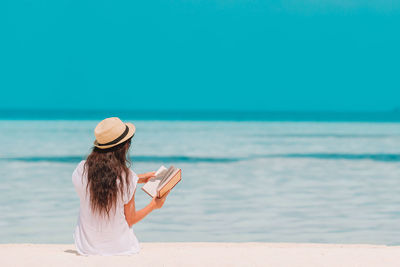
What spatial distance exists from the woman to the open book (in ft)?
0.27

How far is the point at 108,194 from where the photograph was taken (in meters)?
3.97

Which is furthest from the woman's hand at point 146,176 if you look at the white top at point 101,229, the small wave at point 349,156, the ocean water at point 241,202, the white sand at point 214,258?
the small wave at point 349,156

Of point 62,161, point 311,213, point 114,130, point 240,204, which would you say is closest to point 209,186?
point 240,204

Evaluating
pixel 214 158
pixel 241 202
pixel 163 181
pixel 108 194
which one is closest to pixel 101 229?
pixel 108 194

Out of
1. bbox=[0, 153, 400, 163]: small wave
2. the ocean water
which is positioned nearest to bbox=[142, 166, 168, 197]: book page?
the ocean water

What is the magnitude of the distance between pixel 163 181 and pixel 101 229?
57cm

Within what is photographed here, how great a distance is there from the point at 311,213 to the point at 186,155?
9.91m

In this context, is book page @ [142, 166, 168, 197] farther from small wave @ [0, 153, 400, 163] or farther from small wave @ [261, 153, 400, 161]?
small wave @ [261, 153, 400, 161]

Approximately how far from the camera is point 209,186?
10.9 metres

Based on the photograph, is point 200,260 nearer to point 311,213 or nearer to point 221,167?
point 311,213

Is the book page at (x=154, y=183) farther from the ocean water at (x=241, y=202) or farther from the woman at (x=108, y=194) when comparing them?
the ocean water at (x=241, y=202)

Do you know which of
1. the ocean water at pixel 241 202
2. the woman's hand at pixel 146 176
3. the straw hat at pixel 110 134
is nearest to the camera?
the straw hat at pixel 110 134

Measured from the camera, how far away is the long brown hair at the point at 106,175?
3945mm

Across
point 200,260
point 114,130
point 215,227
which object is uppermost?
point 215,227
